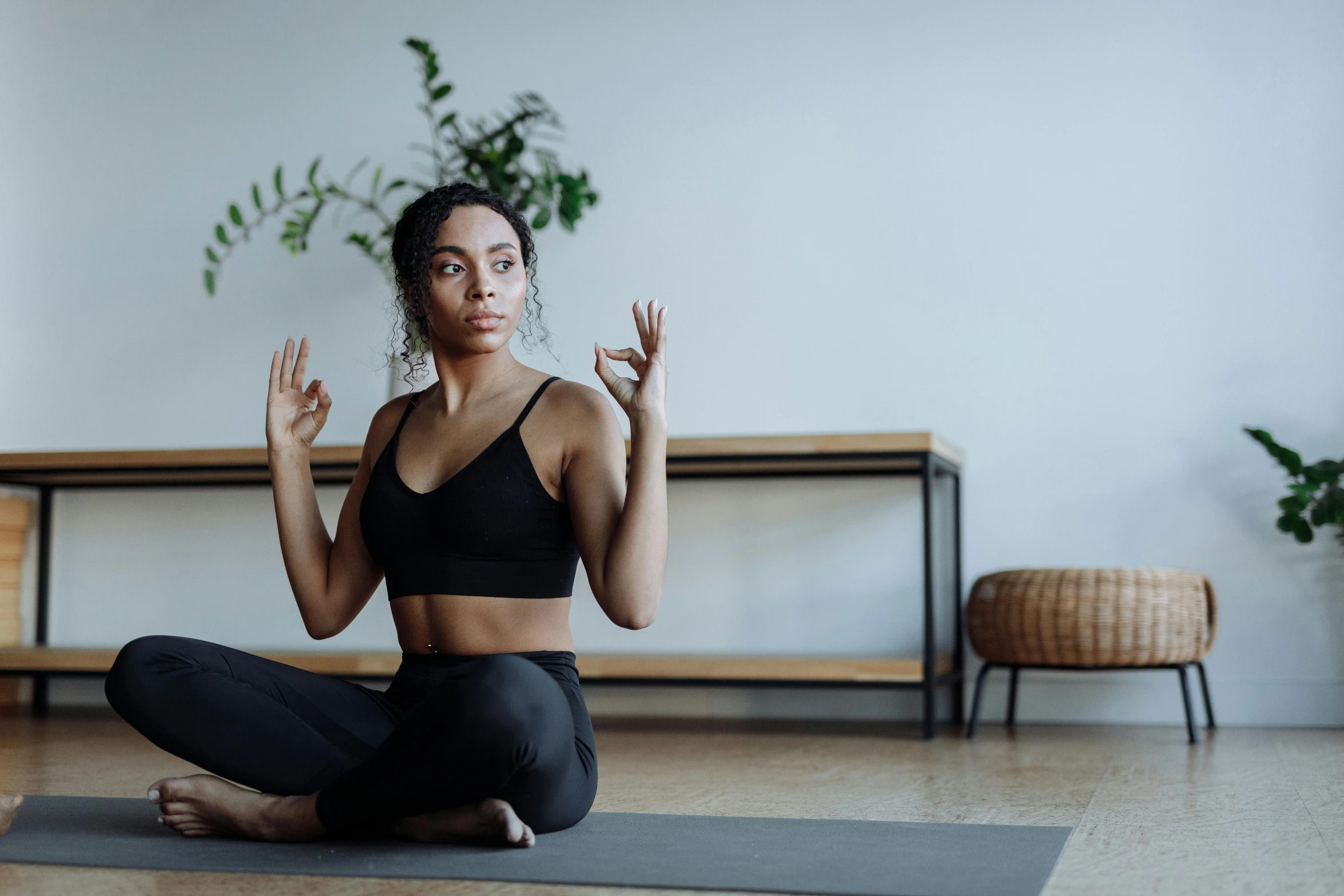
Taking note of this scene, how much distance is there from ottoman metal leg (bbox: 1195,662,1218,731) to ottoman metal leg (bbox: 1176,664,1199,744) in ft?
0.23

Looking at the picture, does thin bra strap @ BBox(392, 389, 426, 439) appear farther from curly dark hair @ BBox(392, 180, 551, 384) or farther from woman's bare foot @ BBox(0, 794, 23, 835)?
woman's bare foot @ BBox(0, 794, 23, 835)

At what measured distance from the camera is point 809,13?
3523 millimetres

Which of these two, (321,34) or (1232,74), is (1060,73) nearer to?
(1232,74)

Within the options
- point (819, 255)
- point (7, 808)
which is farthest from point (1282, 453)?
point (7, 808)

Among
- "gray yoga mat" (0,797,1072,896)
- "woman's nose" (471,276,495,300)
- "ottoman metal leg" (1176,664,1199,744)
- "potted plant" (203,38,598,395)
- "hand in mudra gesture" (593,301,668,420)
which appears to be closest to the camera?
"gray yoga mat" (0,797,1072,896)

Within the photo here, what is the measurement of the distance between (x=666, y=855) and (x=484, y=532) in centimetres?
45

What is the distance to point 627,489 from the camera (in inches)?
62.3

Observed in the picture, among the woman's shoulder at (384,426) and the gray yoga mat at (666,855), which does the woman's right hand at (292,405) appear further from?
the gray yoga mat at (666,855)

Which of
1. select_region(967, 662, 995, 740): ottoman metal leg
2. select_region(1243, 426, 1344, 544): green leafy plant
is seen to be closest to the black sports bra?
select_region(967, 662, 995, 740): ottoman metal leg

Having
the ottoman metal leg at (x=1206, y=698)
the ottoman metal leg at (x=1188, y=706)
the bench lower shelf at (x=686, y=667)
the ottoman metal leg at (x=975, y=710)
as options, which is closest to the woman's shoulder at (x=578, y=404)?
the bench lower shelf at (x=686, y=667)

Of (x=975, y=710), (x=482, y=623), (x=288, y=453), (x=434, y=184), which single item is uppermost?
(x=434, y=184)

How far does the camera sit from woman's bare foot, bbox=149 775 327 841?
1521 millimetres

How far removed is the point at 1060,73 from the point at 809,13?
0.69 metres

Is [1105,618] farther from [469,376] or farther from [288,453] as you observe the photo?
[288,453]
